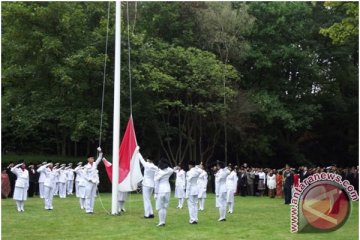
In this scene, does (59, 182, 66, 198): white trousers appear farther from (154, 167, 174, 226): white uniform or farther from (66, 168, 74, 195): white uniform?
(154, 167, 174, 226): white uniform

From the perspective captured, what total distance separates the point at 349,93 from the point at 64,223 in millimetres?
33097

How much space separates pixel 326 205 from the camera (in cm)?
1312

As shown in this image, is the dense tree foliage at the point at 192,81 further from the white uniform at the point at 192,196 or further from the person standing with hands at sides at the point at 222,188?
the white uniform at the point at 192,196

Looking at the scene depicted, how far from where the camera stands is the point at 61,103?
110ft

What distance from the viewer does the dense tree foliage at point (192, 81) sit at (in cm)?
3291

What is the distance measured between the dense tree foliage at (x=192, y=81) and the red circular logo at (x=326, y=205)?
19.3 metres

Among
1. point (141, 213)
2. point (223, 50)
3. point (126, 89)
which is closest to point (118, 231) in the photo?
point (141, 213)

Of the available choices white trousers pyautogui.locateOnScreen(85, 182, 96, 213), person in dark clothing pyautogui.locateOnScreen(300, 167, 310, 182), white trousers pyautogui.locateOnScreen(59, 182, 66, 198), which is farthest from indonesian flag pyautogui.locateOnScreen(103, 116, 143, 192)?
person in dark clothing pyautogui.locateOnScreen(300, 167, 310, 182)

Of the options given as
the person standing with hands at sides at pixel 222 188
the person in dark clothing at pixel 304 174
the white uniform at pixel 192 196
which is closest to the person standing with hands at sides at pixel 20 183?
the white uniform at pixel 192 196

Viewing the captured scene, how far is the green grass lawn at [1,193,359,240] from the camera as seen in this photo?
14.0 metres

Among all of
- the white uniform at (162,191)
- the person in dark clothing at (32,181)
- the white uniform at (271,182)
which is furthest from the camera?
the white uniform at (271,182)

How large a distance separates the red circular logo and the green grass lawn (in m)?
0.42

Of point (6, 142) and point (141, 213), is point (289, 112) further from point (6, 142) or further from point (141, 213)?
point (141, 213)

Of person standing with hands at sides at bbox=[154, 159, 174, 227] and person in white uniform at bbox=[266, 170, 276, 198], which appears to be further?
person in white uniform at bbox=[266, 170, 276, 198]
